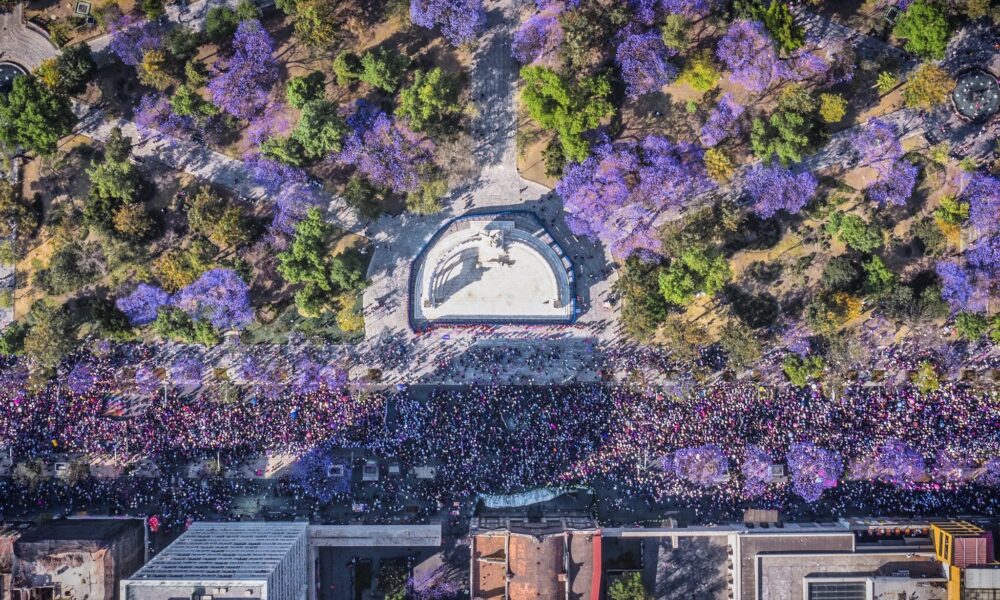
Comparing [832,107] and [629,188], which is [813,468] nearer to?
[629,188]

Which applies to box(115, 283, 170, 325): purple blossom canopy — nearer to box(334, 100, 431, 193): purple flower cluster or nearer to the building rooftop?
the building rooftop

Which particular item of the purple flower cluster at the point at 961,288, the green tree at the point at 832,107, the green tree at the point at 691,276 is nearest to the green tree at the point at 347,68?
the green tree at the point at 691,276

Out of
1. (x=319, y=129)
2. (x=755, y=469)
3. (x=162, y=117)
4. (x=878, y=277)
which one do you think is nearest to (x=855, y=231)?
(x=878, y=277)

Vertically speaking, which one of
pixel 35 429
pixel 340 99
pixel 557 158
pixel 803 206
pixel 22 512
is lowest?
pixel 22 512

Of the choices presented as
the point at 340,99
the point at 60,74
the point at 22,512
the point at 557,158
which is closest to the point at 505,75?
the point at 557,158

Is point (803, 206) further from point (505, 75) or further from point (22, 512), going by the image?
point (22, 512)

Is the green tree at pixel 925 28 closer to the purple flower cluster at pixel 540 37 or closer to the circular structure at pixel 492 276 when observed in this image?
the purple flower cluster at pixel 540 37
